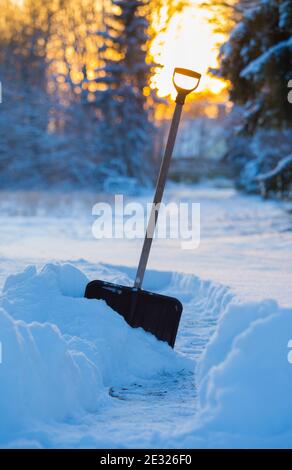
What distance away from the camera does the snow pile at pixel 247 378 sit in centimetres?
261

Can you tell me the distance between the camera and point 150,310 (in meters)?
4.40

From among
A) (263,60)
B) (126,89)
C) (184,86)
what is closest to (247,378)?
(184,86)

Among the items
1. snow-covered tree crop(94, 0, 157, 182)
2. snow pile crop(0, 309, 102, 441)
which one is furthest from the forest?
snow pile crop(0, 309, 102, 441)

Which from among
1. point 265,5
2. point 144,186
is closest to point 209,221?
point 265,5

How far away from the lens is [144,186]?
33.8 m

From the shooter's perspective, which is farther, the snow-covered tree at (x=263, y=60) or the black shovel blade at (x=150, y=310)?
the snow-covered tree at (x=263, y=60)

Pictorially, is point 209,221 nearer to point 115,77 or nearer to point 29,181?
point 115,77

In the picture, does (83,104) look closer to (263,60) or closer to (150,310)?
(263,60)

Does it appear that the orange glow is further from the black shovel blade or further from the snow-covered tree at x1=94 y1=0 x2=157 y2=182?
the snow-covered tree at x1=94 y1=0 x2=157 y2=182

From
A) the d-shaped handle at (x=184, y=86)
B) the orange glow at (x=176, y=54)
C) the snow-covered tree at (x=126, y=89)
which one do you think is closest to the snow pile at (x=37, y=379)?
the d-shaped handle at (x=184, y=86)

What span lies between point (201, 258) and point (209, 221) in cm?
743

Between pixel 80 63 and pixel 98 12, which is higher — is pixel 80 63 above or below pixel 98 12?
below

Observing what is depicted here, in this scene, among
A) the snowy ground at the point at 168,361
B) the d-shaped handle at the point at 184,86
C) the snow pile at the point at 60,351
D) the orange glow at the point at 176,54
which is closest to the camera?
the snowy ground at the point at 168,361

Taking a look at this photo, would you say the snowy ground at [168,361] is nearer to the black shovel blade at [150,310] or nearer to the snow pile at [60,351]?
the snow pile at [60,351]
